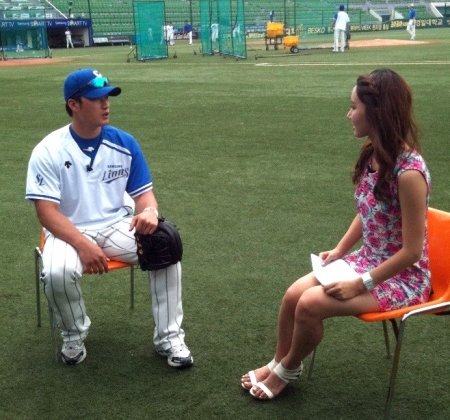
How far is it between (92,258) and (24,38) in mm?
32242

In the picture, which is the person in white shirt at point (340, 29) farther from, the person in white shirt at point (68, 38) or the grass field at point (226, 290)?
the person in white shirt at point (68, 38)

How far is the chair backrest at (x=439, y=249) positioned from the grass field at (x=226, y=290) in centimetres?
52

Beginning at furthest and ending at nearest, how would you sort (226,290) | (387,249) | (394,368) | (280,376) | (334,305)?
(226,290) < (280,376) < (387,249) < (334,305) < (394,368)

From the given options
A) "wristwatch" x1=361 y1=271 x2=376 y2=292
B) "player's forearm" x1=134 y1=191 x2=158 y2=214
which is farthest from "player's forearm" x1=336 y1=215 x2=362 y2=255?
"player's forearm" x1=134 y1=191 x2=158 y2=214

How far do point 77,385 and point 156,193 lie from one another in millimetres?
3466

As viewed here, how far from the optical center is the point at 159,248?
3.21 metres

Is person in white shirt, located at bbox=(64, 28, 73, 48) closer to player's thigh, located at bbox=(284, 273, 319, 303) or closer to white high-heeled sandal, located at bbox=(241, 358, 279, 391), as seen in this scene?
white high-heeled sandal, located at bbox=(241, 358, 279, 391)

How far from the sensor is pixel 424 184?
2.59 meters

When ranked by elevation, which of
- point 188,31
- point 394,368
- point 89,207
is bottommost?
point 394,368

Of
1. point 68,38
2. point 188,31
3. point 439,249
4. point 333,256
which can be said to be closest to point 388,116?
point 439,249

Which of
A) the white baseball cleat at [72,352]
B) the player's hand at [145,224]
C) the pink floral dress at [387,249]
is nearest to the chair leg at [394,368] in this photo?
the pink floral dress at [387,249]

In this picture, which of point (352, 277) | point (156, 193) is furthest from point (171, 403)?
point (156, 193)

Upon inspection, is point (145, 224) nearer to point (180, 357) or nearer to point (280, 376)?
point (180, 357)

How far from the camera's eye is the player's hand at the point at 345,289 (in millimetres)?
2676
